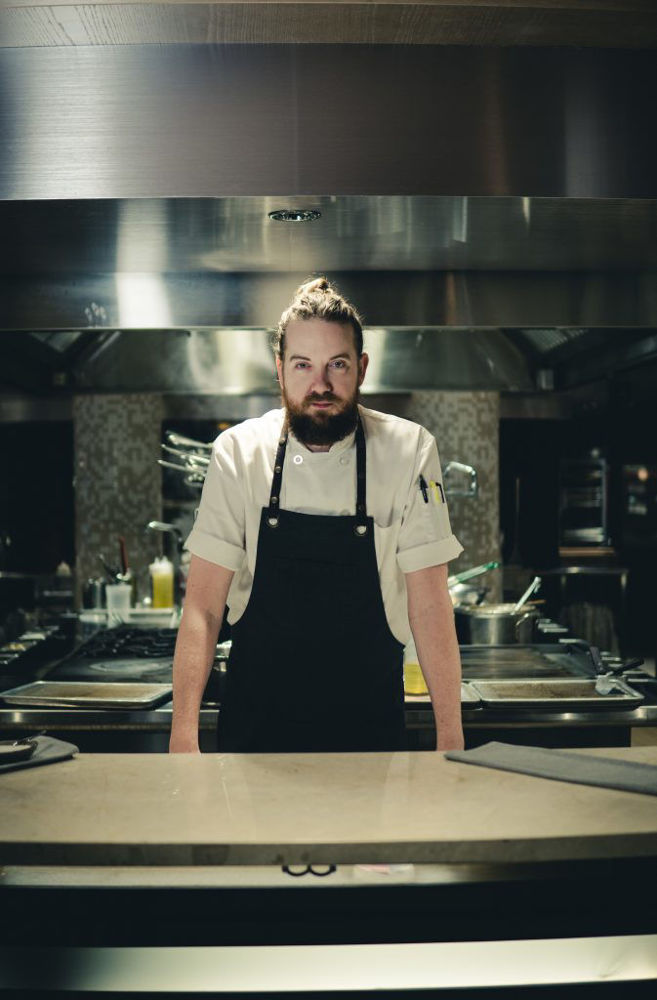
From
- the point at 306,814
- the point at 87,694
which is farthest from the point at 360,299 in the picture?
the point at 306,814

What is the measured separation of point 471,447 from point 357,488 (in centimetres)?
413

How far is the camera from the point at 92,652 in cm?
334

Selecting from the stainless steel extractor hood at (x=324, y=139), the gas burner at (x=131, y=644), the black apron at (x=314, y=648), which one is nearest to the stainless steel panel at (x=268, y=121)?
the stainless steel extractor hood at (x=324, y=139)

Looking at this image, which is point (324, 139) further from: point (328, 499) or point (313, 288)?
point (328, 499)

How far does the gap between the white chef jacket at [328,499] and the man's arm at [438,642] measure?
0.18 ft

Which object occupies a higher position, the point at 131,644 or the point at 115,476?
the point at 115,476

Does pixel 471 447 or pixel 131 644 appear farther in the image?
pixel 471 447

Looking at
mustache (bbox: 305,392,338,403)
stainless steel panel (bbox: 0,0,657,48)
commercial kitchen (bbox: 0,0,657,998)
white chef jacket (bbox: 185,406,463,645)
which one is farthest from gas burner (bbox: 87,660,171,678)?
stainless steel panel (bbox: 0,0,657,48)

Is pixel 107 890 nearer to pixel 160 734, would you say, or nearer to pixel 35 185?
pixel 160 734

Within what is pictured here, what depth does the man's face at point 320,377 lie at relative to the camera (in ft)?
7.06

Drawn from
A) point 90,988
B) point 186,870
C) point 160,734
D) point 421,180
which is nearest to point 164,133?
point 421,180

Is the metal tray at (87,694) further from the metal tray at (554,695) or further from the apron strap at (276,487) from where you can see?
the metal tray at (554,695)

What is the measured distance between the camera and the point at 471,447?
626 cm

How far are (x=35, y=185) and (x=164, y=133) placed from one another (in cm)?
33
